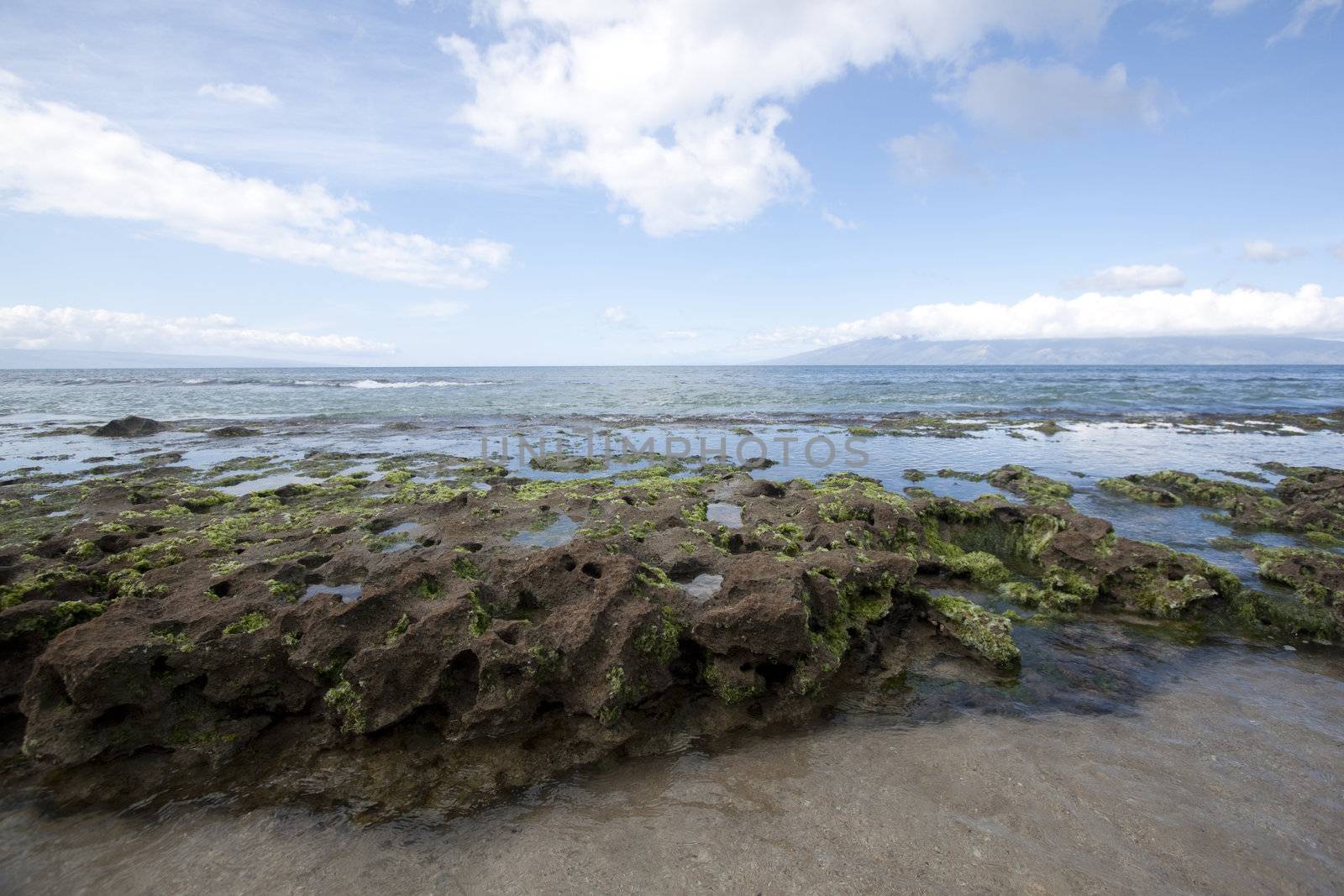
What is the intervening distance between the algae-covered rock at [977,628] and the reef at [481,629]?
0.10 feet

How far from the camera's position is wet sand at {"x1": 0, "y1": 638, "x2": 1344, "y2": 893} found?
413 centimetres

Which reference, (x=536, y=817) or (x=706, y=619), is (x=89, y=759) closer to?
(x=536, y=817)

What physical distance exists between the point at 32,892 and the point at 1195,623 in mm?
12423

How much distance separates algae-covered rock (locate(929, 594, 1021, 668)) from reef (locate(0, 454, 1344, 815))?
0.10 feet

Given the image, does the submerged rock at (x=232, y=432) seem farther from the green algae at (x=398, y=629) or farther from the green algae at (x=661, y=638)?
the green algae at (x=661, y=638)

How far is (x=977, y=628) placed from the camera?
715 cm

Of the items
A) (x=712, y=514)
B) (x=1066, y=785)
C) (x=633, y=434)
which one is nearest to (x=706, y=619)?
(x=1066, y=785)

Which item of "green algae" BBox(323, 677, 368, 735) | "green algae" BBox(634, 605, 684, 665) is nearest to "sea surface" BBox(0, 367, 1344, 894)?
"green algae" BBox(323, 677, 368, 735)

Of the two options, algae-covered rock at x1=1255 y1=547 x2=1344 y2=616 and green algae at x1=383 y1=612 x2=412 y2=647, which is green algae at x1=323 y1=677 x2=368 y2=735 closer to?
green algae at x1=383 y1=612 x2=412 y2=647

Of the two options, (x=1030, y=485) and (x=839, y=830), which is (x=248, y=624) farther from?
(x=1030, y=485)

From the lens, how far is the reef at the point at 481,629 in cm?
524

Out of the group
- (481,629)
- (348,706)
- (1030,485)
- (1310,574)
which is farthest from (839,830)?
(1030,485)

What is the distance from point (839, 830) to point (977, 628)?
3674mm

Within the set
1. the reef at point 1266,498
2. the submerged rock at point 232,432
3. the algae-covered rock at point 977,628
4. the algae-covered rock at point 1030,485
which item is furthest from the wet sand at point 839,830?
the submerged rock at point 232,432
